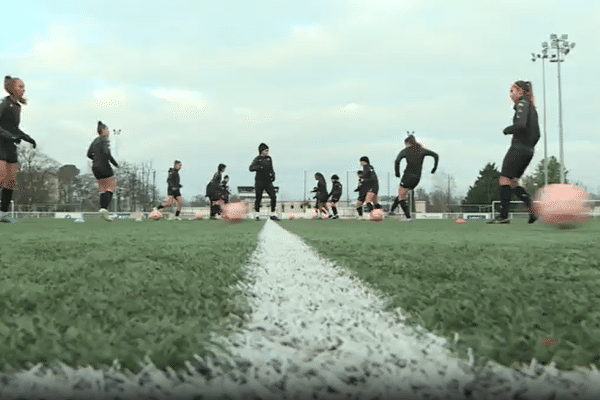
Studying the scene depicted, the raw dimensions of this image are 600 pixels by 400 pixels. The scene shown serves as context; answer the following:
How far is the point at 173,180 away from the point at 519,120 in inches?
705

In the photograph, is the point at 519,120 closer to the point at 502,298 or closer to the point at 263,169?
the point at 263,169

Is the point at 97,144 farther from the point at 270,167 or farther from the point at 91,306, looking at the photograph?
the point at 91,306

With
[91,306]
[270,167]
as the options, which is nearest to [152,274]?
[91,306]

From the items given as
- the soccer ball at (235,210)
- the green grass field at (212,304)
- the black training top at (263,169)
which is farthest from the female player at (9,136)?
the green grass field at (212,304)

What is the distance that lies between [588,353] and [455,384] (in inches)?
15.2

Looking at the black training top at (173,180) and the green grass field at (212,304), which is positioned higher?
the black training top at (173,180)

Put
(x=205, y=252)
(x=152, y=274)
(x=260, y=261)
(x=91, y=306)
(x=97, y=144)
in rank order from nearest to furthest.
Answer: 1. (x=91, y=306)
2. (x=152, y=274)
3. (x=260, y=261)
4. (x=205, y=252)
5. (x=97, y=144)

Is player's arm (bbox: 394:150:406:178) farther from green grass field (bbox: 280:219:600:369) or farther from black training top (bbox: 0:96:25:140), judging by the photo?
green grass field (bbox: 280:219:600:369)

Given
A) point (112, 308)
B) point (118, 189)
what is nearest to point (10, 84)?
point (112, 308)

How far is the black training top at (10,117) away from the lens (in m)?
11.0

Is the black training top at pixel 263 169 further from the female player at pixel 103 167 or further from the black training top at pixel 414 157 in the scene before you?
the female player at pixel 103 167

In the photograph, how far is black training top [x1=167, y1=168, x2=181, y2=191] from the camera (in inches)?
974

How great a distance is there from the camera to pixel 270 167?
17797 mm

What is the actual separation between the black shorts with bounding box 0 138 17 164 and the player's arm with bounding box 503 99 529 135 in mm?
10165
